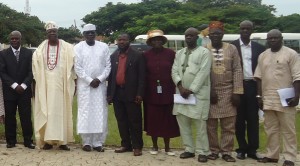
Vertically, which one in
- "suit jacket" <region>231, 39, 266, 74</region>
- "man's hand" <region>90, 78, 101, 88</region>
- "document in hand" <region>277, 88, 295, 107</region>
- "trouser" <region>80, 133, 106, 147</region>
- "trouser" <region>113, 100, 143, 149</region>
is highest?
"suit jacket" <region>231, 39, 266, 74</region>

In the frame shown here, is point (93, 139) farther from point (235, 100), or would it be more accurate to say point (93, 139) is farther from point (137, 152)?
point (235, 100)

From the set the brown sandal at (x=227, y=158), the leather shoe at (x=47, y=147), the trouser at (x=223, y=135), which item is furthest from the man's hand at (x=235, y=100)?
the leather shoe at (x=47, y=147)

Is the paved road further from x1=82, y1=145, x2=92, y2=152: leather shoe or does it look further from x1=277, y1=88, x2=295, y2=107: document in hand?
x1=277, y1=88, x2=295, y2=107: document in hand

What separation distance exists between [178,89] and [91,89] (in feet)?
4.82

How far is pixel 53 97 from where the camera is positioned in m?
6.73

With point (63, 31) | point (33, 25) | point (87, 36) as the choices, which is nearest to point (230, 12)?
point (33, 25)

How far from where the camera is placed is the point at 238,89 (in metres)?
5.94

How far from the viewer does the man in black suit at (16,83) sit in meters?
6.78

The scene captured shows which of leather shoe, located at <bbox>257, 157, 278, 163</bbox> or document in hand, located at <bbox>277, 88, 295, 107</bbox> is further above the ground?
document in hand, located at <bbox>277, 88, 295, 107</bbox>

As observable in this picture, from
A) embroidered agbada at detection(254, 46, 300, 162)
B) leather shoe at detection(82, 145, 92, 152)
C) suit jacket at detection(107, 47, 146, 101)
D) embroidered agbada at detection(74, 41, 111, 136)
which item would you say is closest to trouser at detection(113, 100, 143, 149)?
suit jacket at detection(107, 47, 146, 101)

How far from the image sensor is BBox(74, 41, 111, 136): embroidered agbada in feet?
22.0

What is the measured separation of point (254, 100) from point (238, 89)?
39 centimetres

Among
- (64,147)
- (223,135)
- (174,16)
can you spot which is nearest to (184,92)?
(223,135)

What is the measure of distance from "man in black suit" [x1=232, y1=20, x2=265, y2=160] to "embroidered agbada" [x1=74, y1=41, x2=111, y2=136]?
6.95 feet
